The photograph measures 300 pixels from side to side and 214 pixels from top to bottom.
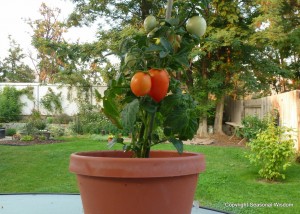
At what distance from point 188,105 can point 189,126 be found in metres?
0.05

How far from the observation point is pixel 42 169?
5.34m

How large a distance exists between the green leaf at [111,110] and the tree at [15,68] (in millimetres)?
23582

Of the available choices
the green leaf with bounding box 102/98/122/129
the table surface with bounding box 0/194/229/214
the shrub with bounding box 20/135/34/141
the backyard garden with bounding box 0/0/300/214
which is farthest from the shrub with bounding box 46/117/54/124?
the green leaf with bounding box 102/98/122/129

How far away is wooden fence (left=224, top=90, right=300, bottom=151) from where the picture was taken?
5809 millimetres

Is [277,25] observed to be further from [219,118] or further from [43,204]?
[43,204]

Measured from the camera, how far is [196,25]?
911 mm

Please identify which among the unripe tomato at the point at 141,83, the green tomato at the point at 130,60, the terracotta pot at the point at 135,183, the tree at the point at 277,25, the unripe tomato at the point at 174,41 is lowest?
the terracotta pot at the point at 135,183

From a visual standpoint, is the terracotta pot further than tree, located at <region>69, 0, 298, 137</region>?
No

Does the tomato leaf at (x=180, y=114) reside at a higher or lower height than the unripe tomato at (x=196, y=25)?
lower

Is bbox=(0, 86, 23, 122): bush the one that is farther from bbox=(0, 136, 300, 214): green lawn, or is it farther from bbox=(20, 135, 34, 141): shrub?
bbox=(0, 136, 300, 214): green lawn

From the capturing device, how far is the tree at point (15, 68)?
23.5 m

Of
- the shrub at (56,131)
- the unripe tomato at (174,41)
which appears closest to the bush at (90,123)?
the shrub at (56,131)

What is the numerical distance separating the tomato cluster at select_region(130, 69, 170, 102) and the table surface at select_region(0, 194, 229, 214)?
49 centimetres

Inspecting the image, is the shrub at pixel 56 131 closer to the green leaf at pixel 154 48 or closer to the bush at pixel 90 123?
the bush at pixel 90 123
